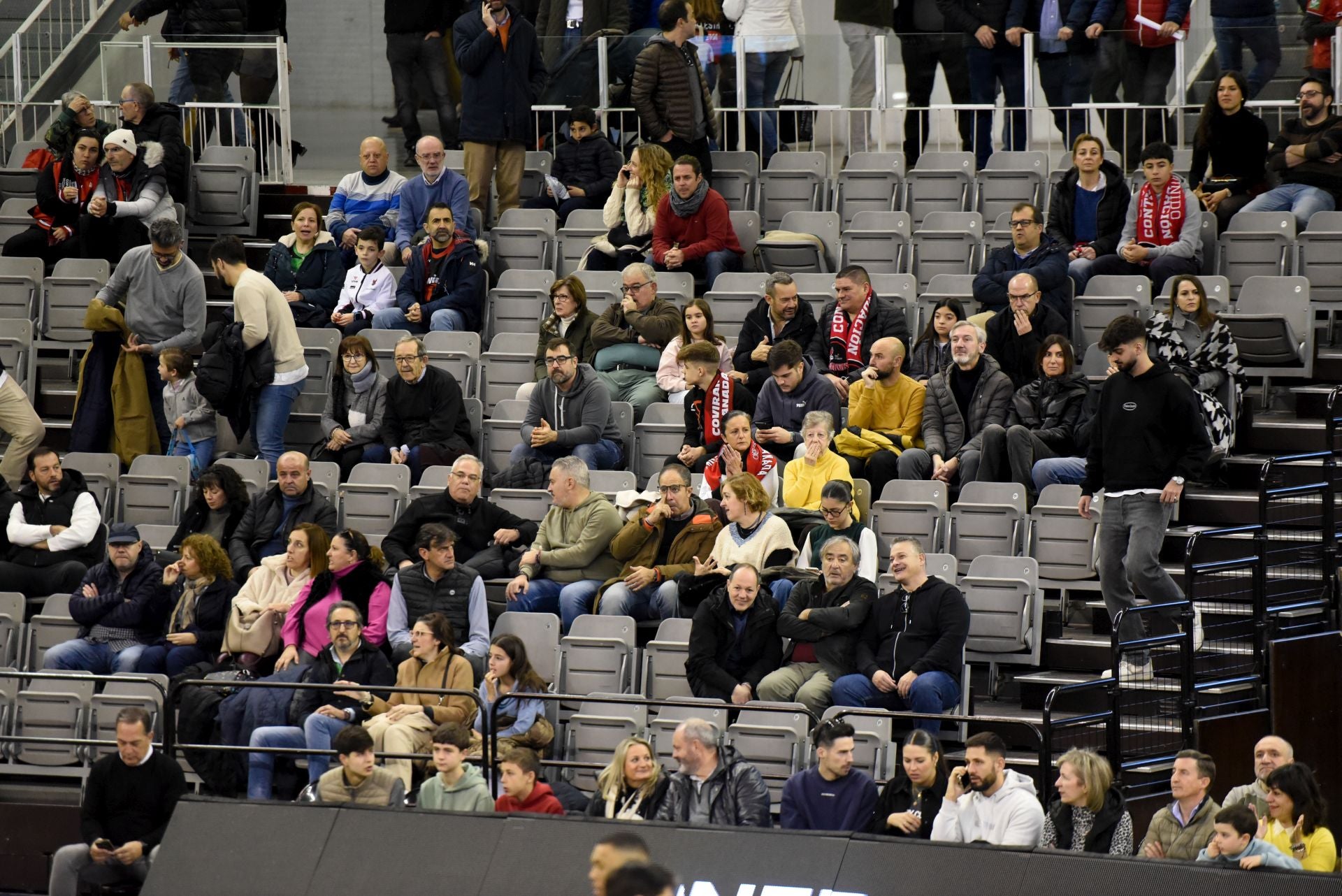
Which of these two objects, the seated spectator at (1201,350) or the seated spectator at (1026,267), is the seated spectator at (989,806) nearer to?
the seated spectator at (1201,350)

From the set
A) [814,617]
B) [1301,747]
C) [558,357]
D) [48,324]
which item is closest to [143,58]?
[48,324]

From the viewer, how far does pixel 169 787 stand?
30.4 ft

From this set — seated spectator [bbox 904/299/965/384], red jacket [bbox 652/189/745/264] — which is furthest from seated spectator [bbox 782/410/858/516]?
red jacket [bbox 652/189/745/264]

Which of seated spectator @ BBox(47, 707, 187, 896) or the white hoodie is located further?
seated spectator @ BBox(47, 707, 187, 896)

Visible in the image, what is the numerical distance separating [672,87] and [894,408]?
10.4 feet

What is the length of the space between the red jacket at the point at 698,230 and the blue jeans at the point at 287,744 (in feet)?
14.0

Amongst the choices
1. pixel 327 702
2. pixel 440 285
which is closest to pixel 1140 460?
pixel 327 702

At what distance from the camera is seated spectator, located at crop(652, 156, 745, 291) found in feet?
40.9

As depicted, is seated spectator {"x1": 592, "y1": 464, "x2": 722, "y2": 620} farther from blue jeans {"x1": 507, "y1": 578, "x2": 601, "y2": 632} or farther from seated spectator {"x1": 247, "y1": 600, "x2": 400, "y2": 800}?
seated spectator {"x1": 247, "y1": 600, "x2": 400, "y2": 800}

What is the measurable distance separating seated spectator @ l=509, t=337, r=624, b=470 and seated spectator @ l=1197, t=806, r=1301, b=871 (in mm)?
4571

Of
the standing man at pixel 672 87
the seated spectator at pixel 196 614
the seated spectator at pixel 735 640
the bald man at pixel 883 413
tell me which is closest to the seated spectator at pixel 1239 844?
the seated spectator at pixel 735 640

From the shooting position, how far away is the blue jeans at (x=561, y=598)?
1022 centimetres

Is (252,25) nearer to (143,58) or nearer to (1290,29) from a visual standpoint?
(143,58)

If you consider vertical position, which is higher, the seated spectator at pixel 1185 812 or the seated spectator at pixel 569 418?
the seated spectator at pixel 569 418
